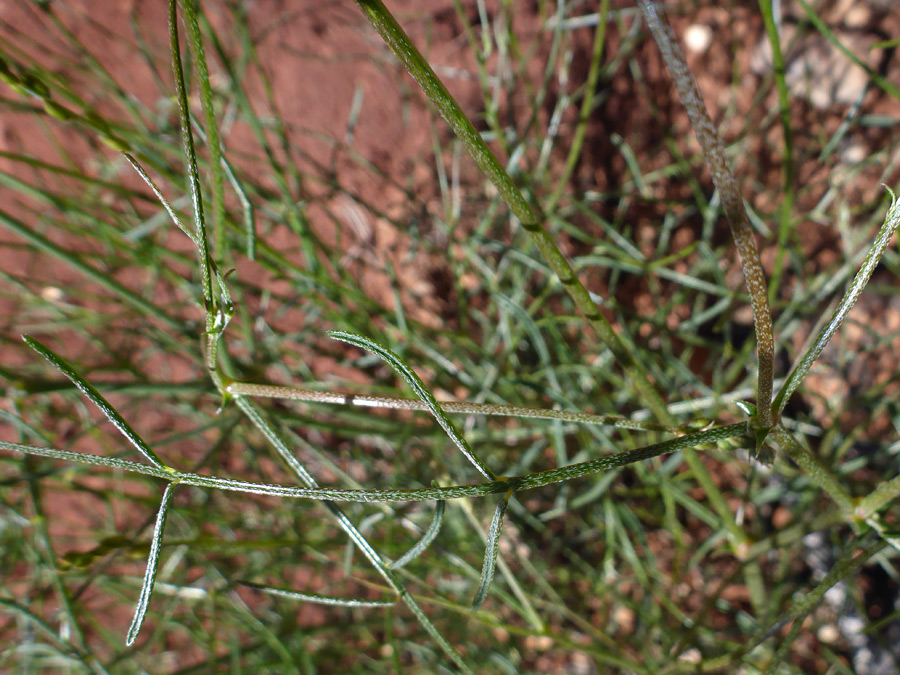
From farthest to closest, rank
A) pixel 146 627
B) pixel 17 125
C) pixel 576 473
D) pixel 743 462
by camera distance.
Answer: pixel 146 627
pixel 17 125
pixel 743 462
pixel 576 473

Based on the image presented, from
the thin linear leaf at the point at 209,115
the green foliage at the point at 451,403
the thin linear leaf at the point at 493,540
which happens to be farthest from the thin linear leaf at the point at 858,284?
the thin linear leaf at the point at 209,115

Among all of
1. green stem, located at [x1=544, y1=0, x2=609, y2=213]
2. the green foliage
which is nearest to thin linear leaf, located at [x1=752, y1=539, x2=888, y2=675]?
the green foliage

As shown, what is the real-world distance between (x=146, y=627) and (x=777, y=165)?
1.15 m

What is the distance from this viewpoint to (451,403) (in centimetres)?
26

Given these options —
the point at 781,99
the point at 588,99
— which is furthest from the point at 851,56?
the point at 588,99

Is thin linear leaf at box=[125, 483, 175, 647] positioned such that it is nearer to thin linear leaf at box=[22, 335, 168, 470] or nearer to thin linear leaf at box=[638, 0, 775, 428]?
thin linear leaf at box=[22, 335, 168, 470]

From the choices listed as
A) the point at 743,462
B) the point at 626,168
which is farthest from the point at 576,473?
the point at 626,168

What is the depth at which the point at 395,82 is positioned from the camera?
837 mm

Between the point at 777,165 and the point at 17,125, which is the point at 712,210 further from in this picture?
the point at 17,125

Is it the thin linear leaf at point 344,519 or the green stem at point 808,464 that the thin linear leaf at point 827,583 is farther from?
the thin linear leaf at point 344,519

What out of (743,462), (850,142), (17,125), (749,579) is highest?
(17,125)

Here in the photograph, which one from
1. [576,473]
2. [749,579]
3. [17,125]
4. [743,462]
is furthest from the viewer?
[17,125]

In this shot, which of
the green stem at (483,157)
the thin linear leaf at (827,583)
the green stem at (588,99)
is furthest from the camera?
the green stem at (588,99)

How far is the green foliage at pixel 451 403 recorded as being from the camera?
12.1 inches
